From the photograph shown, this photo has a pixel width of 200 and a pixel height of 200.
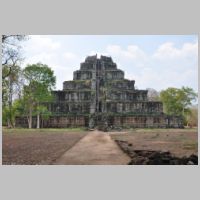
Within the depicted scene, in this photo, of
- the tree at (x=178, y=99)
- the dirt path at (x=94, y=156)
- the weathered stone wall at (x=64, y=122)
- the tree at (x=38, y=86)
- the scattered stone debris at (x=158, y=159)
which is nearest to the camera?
the dirt path at (x=94, y=156)

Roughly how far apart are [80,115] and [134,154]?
18351 millimetres

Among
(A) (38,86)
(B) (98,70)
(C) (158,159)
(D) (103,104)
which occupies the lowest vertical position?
(C) (158,159)

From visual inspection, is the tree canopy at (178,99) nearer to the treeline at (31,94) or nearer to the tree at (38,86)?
the treeline at (31,94)

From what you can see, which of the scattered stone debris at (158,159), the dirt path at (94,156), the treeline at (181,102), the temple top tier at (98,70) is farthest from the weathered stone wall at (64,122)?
the scattered stone debris at (158,159)

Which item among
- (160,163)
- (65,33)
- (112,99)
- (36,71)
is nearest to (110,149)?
(160,163)

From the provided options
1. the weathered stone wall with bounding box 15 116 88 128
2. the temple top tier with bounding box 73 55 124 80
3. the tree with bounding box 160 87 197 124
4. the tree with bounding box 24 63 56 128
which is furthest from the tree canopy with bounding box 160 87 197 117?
the tree with bounding box 24 63 56 128

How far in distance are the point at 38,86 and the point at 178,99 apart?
1557 centimetres

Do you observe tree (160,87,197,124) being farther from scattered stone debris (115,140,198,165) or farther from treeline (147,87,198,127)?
scattered stone debris (115,140,198,165)

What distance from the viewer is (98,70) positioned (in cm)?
3556

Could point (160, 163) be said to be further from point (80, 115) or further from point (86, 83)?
point (86, 83)

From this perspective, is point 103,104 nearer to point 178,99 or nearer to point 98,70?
point 98,70

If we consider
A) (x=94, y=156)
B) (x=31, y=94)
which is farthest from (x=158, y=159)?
(x=31, y=94)

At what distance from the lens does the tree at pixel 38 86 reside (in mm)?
27656

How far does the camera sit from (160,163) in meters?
11.9
